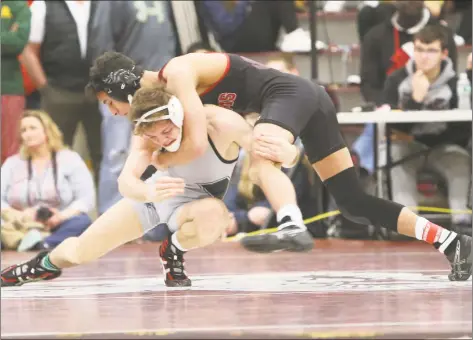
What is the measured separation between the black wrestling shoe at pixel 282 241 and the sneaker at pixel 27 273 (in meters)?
1.15

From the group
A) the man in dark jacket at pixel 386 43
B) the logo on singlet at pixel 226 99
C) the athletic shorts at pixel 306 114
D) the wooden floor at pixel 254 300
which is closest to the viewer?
the wooden floor at pixel 254 300

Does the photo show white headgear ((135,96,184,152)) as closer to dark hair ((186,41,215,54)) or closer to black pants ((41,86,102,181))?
dark hair ((186,41,215,54))

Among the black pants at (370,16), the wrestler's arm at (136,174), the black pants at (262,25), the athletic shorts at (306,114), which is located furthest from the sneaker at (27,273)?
the black pants at (370,16)

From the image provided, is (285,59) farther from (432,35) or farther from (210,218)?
(210,218)

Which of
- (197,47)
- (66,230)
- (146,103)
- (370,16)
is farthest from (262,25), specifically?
(146,103)

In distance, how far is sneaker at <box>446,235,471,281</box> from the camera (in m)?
4.73

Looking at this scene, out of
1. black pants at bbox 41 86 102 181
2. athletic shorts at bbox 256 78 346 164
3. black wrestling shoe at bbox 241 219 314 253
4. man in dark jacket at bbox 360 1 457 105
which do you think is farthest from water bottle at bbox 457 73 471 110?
black wrestling shoe at bbox 241 219 314 253

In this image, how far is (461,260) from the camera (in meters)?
4.75

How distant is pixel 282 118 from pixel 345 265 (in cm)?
153

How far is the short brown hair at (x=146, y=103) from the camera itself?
14.3ft

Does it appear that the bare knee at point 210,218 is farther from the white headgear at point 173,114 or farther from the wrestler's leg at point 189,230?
the white headgear at point 173,114

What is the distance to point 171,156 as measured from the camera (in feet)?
15.0

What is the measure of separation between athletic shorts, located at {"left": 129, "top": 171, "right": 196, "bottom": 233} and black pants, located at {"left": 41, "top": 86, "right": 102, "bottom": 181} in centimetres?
347

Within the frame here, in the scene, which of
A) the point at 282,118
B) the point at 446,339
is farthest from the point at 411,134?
the point at 446,339
